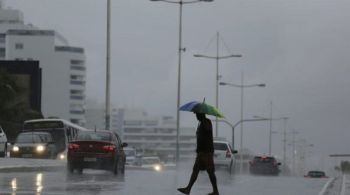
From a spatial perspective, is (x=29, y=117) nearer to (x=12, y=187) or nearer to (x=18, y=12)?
(x=12, y=187)

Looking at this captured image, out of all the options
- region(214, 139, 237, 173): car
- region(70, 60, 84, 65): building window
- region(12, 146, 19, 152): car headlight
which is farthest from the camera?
region(70, 60, 84, 65): building window

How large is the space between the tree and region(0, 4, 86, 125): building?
101 m

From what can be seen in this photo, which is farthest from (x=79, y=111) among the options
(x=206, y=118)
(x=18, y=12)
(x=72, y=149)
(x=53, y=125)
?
(x=206, y=118)

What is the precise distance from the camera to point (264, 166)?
5450cm

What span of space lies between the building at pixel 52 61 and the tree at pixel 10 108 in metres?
101

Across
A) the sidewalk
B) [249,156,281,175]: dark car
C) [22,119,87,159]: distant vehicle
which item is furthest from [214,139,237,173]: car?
[249,156,281,175]: dark car

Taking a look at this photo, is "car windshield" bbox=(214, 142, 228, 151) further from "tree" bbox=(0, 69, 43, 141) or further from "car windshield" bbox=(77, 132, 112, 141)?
"tree" bbox=(0, 69, 43, 141)

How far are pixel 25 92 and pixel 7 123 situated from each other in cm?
710

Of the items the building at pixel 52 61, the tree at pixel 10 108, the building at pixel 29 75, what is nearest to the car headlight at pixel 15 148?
the tree at pixel 10 108

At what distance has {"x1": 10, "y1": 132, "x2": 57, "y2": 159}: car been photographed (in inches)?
1583

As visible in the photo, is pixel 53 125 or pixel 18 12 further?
pixel 18 12

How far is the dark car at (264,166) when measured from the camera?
54031mm

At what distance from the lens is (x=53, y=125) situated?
47656 millimetres

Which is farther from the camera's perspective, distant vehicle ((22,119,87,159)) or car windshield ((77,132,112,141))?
distant vehicle ((22,119,87,159))
